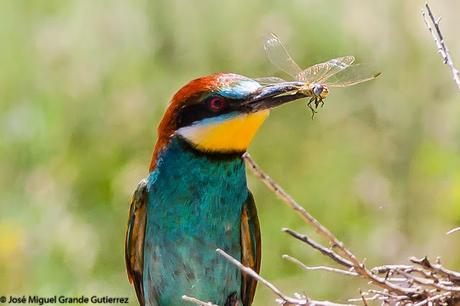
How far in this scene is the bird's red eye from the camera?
10.1 ft

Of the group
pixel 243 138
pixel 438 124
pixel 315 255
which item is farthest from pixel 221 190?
pixel 438 124

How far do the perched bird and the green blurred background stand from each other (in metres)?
1.30

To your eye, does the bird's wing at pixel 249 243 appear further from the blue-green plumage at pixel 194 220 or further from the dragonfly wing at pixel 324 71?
the dragonfly wing at pixel 324 71

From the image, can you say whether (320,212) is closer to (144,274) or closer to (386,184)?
(386,184)

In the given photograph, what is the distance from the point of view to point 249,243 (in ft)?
10.6

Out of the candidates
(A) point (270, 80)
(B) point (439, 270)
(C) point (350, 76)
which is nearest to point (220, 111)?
(A) point (270, 80)

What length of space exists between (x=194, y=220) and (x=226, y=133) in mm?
262

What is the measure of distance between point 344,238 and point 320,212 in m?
0.17

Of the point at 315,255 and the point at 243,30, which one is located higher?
the point at 243,30

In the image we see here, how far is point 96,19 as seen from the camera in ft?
16.9

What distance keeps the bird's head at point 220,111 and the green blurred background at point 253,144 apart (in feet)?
4.98

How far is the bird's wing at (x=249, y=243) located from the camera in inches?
127
